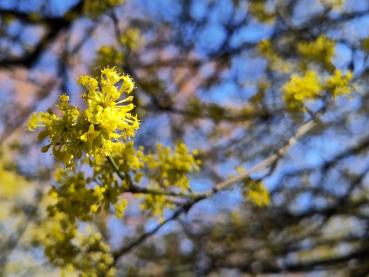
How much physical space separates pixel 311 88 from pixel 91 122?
1.82 meters

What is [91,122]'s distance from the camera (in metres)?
1.85

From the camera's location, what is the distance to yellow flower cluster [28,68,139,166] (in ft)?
6.06

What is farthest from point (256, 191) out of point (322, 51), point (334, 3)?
point (334, 3)

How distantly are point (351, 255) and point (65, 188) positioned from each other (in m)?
3.34

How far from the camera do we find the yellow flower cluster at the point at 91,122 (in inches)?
72.7

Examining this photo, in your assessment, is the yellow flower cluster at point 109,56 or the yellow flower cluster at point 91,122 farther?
the yellow flower cluster at point 109,56

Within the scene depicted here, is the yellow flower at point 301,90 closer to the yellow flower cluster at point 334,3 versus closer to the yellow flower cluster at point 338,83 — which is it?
the yellow flower cluster at point 338,83

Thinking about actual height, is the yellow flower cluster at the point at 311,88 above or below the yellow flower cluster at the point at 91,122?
above

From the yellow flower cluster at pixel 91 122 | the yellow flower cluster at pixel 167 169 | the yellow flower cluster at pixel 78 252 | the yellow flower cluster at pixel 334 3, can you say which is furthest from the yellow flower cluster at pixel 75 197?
the yellow flower cluster at pixel 334 3

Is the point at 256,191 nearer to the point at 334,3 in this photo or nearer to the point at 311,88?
the point at 311,88

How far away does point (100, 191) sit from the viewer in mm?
2520

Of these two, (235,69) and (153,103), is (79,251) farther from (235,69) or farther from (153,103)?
(235,69)

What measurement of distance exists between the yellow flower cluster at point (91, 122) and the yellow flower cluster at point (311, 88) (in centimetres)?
161

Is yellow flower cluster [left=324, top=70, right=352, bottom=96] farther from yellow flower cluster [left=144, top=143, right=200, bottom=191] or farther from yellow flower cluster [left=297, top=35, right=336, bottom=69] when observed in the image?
yellow flower cluster [left=144, top=143, right=200, bottom=191]
